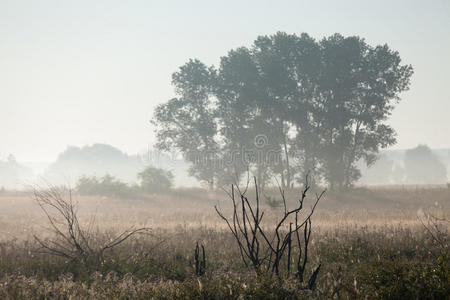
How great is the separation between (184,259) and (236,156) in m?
26.6

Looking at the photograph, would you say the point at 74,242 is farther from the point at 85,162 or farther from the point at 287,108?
the point at 85,162

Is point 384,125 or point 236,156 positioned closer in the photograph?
point 384,125

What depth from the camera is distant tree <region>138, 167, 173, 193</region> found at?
3666 centimetres

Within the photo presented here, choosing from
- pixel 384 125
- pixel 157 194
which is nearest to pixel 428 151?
pixel 384 125

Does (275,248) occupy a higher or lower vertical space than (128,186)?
lower

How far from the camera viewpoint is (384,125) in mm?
33156

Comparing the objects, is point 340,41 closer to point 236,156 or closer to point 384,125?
point 384,125

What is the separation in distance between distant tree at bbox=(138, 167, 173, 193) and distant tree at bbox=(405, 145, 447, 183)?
9104cm

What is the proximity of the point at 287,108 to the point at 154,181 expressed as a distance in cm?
1400

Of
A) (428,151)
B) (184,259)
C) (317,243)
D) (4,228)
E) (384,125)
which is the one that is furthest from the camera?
(428,151)

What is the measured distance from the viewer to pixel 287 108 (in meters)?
34.2

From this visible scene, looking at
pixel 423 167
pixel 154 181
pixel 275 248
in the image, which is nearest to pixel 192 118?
pixel 154 181

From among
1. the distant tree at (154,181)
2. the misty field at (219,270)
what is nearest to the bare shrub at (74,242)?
the misty field at (219,270)

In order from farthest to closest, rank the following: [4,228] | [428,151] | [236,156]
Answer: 1. [428,151]
2. [236,156]
3. [4,228]
